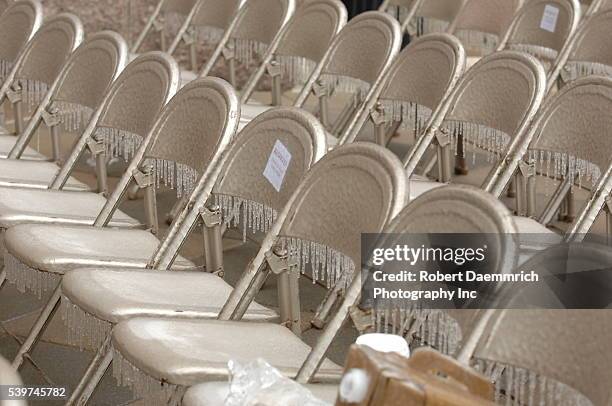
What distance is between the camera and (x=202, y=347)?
271cm

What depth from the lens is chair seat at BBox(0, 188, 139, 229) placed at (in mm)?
3701

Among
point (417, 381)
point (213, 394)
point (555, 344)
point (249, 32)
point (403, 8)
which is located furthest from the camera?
Answer: point (403, 8)

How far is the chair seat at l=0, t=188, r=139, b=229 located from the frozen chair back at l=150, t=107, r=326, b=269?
1.75ft

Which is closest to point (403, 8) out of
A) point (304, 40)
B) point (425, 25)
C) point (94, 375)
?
point (425, 25)

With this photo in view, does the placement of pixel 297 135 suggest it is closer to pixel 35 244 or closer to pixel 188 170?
pixel 188 170

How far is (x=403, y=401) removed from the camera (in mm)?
1660

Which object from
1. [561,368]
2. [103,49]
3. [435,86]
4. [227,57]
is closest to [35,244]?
[103,49]

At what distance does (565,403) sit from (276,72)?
120 inches

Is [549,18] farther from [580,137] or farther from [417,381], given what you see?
[417,381]

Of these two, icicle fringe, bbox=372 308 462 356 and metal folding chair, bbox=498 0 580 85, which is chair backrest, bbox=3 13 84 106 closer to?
metal folding chair, bbox=498 0 580 85

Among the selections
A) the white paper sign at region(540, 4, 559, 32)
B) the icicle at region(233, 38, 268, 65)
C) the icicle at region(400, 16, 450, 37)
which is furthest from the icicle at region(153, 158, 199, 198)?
the icicle at region(400, 16, 450, 37)

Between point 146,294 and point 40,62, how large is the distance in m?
1.97

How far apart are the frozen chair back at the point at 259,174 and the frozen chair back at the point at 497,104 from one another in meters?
0.75

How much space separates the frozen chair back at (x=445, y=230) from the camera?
2.37 meters
